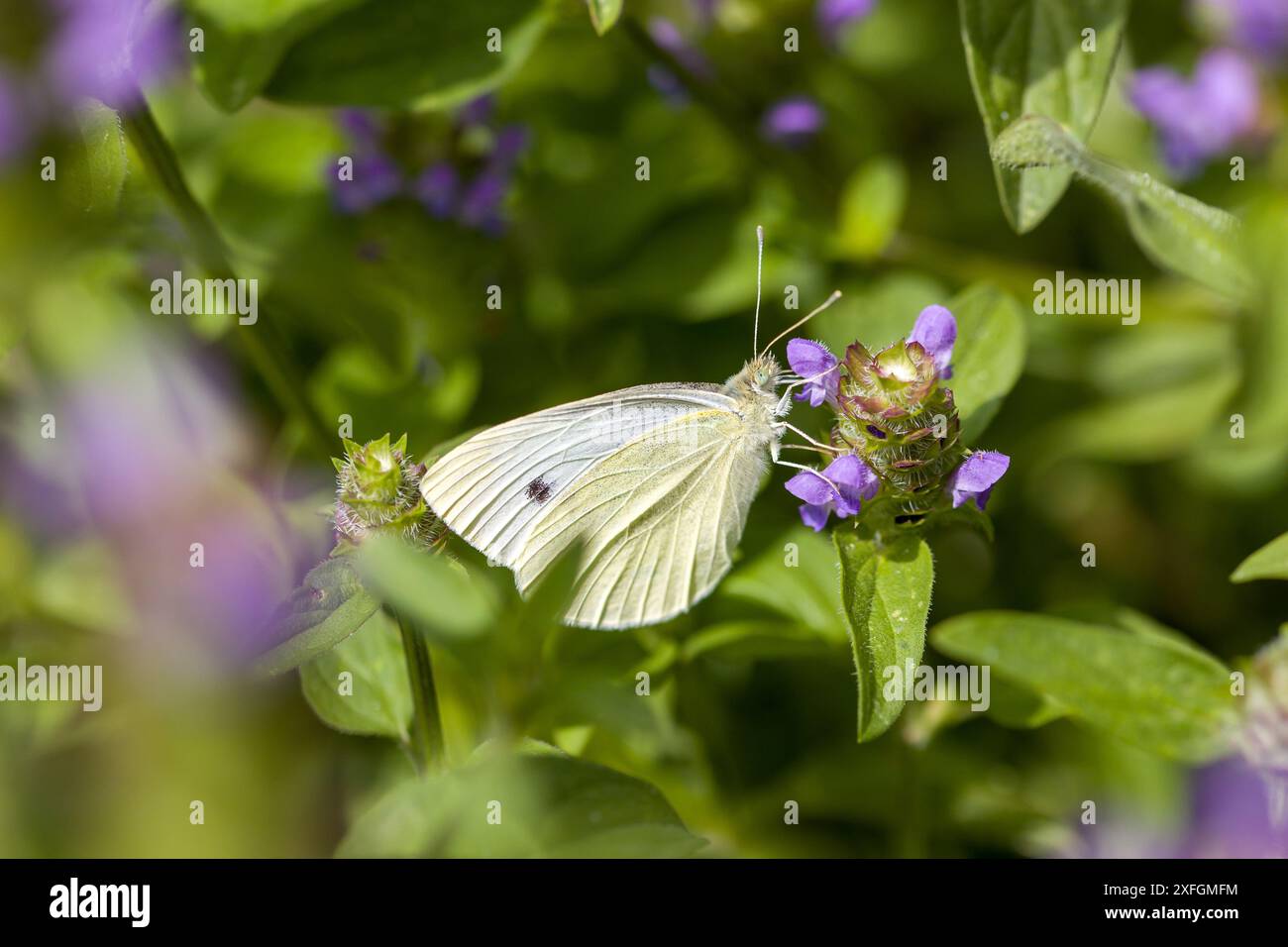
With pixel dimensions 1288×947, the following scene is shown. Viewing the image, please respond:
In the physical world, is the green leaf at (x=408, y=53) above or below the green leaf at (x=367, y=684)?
above

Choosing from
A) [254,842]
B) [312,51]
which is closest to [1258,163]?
[312,51]

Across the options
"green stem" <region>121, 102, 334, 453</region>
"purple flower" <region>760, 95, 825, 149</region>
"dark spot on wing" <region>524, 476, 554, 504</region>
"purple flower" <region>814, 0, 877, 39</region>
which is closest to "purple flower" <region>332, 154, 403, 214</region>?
"green stem" <region>121, 102, 334, 453</region>

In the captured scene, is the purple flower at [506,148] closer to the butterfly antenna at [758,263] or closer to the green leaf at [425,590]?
the butterfly antenna at [758,263]

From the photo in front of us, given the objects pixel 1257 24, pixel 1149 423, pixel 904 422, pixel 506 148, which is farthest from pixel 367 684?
pixel 1257 24

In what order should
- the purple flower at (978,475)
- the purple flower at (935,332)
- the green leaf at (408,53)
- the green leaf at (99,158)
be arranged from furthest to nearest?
the green leaf at (408,53) < the green leaf at (99,158) < the purple flower at (935,332) < the purple flower at (978,475)

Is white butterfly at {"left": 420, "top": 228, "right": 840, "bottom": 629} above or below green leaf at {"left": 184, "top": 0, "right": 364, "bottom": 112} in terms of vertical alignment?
below

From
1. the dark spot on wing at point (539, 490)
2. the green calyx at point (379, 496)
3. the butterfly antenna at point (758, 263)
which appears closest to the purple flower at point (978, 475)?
the butterfly antenna at point (758, 263)

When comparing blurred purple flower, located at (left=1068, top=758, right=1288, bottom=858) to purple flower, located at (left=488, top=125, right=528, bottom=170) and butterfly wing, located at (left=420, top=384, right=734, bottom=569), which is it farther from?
purple flower, located at (left=488, top=125, right=528, bottom=170)

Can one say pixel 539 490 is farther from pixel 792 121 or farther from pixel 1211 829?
pixel 1211 829
